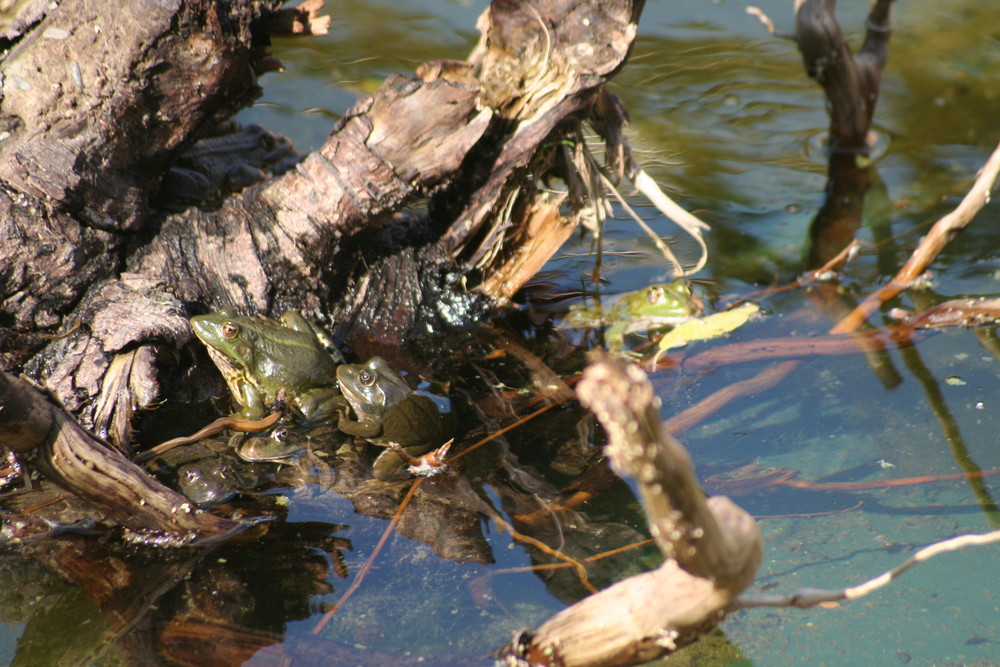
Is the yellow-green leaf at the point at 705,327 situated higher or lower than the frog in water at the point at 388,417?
lower

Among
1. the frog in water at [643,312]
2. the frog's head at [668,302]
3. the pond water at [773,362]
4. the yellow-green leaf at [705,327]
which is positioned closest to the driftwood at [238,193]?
the frog in water at [643,312]

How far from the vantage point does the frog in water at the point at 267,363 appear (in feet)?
10.6

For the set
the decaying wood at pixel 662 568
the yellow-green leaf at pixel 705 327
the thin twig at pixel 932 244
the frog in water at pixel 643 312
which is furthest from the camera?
the frog in water at pixel 643 312

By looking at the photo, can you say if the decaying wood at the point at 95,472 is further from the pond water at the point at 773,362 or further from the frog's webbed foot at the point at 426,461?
the frog's webbed foot at the point at 426,461

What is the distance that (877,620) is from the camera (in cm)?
246

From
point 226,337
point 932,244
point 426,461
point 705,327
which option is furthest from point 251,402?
point 932,244

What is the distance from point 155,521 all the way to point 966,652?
253cm

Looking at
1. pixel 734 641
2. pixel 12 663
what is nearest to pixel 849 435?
pixel 734 641

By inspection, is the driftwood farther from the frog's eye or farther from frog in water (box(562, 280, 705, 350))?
the frog's eye

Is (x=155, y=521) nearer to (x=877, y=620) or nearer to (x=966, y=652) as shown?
(x=877, y=620)

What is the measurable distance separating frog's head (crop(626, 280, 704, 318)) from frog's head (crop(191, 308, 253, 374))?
6.50 ft

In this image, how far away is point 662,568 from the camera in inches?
66.2

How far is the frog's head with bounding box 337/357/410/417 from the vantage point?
3107 millimetres

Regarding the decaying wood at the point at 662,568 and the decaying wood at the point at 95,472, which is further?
the decaying wood at the point at 95,472
